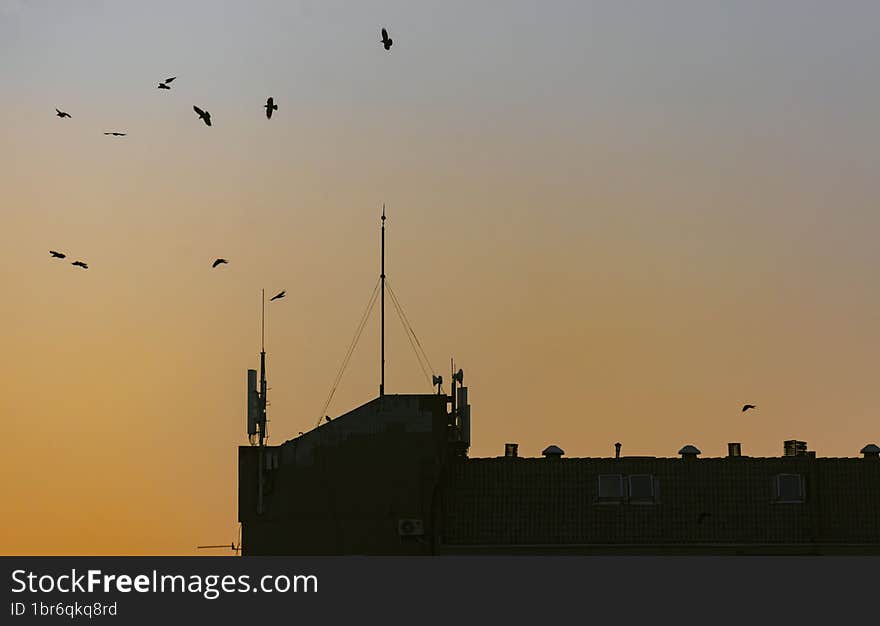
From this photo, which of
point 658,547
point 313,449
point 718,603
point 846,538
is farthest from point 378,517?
point 718,603

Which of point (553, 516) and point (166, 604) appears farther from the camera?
point (553, 516)

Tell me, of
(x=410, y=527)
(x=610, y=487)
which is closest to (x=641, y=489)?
(x=610, y=487)

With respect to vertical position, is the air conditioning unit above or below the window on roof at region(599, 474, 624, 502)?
below

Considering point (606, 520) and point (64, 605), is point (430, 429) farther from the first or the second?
point (64, 605)

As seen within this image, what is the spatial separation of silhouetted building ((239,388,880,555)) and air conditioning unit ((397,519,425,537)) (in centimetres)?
5

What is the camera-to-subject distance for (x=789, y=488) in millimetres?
135750

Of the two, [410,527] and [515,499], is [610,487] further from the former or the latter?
[410,527]

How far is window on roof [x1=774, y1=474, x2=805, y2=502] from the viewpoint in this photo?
135625 millimetres

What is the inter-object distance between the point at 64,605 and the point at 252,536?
1477 inches

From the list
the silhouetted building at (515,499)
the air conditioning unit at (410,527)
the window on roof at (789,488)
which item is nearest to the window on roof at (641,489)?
the silhouetted building at (515,499)

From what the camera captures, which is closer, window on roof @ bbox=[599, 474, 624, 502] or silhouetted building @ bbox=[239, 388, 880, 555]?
silhouetted building @ bbox=[239, 388, 880, 555]

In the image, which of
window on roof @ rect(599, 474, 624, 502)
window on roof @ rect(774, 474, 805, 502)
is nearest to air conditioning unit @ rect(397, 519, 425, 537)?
window on roof @ rect(599, 474, 624, 502)

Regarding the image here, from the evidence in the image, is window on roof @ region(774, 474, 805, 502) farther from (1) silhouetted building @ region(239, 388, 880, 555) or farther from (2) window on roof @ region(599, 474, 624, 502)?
(2) window on roof @ region(599, 474, 624, 502)

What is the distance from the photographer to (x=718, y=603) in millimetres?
99438
